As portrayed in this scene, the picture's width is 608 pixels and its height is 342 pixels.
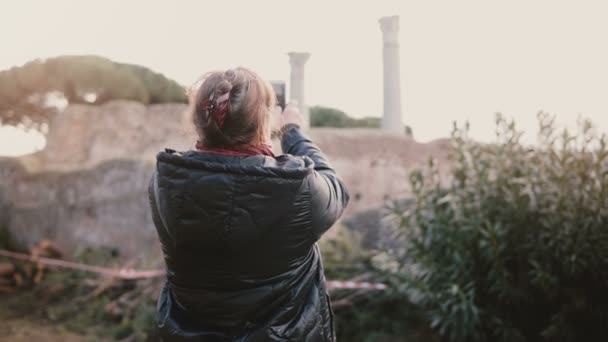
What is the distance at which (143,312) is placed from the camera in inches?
243

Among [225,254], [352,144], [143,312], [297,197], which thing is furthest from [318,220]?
[352,144]

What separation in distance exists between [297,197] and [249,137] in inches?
9.5

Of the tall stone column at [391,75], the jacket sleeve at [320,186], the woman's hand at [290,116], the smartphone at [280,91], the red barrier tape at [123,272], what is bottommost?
the red barrier tape at [123,272]

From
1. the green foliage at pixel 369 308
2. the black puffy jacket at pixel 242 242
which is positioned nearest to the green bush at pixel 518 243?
the green foliage at pixel 369 308

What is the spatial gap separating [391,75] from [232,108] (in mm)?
8408

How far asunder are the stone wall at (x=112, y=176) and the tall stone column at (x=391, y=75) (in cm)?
44

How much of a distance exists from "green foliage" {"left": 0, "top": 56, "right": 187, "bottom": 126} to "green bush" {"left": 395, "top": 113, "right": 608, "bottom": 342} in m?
9.18

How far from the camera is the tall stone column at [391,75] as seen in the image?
9.84 m

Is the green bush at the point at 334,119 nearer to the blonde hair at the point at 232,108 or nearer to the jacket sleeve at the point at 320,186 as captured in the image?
the jacket sleeve at the point at 320,186

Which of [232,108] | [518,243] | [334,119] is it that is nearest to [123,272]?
[518,243]

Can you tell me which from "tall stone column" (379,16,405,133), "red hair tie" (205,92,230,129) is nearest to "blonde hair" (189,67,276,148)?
"red hair tie" (205,92,230,129)

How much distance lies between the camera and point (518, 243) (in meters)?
4.30

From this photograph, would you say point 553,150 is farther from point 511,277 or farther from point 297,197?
point 297,197

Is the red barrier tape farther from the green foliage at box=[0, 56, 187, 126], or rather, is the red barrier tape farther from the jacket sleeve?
the green foliage at box=[0, 56, 187, 126]
